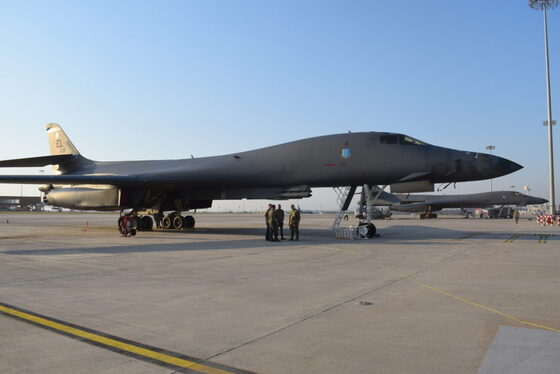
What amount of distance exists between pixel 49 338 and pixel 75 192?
17172 mm

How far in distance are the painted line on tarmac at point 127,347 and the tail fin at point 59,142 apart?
71.5 feet

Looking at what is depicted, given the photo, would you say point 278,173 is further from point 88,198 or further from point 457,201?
point 457,201

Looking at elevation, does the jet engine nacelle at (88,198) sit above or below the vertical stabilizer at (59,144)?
below

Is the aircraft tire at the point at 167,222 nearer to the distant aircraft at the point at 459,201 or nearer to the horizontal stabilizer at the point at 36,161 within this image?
the horizontal stabilizer at the point at 36,161

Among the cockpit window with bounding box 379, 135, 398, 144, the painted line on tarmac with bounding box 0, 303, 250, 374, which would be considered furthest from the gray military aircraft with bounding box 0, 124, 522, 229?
the painted line on tarmac with bounding box 0, 303, 250, 374

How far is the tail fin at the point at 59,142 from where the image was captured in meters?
24.1

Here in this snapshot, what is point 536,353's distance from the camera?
327cm

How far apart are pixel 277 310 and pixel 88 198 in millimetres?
16371

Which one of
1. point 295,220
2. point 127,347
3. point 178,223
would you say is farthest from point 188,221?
point 127,347

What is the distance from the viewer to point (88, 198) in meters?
18.5

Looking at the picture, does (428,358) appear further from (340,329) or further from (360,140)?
(360,140)

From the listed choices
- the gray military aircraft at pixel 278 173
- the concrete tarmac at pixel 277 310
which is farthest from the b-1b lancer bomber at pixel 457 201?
the concrete tarmac at pixel 277 310

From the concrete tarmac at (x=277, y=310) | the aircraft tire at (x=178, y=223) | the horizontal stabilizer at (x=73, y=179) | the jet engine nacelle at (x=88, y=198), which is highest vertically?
the horizontal stabilizer at (x=73, y=179)

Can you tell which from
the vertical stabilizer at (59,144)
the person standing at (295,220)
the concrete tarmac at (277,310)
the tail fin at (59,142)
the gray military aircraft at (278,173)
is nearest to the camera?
the concrete tarmac at (277,310)
